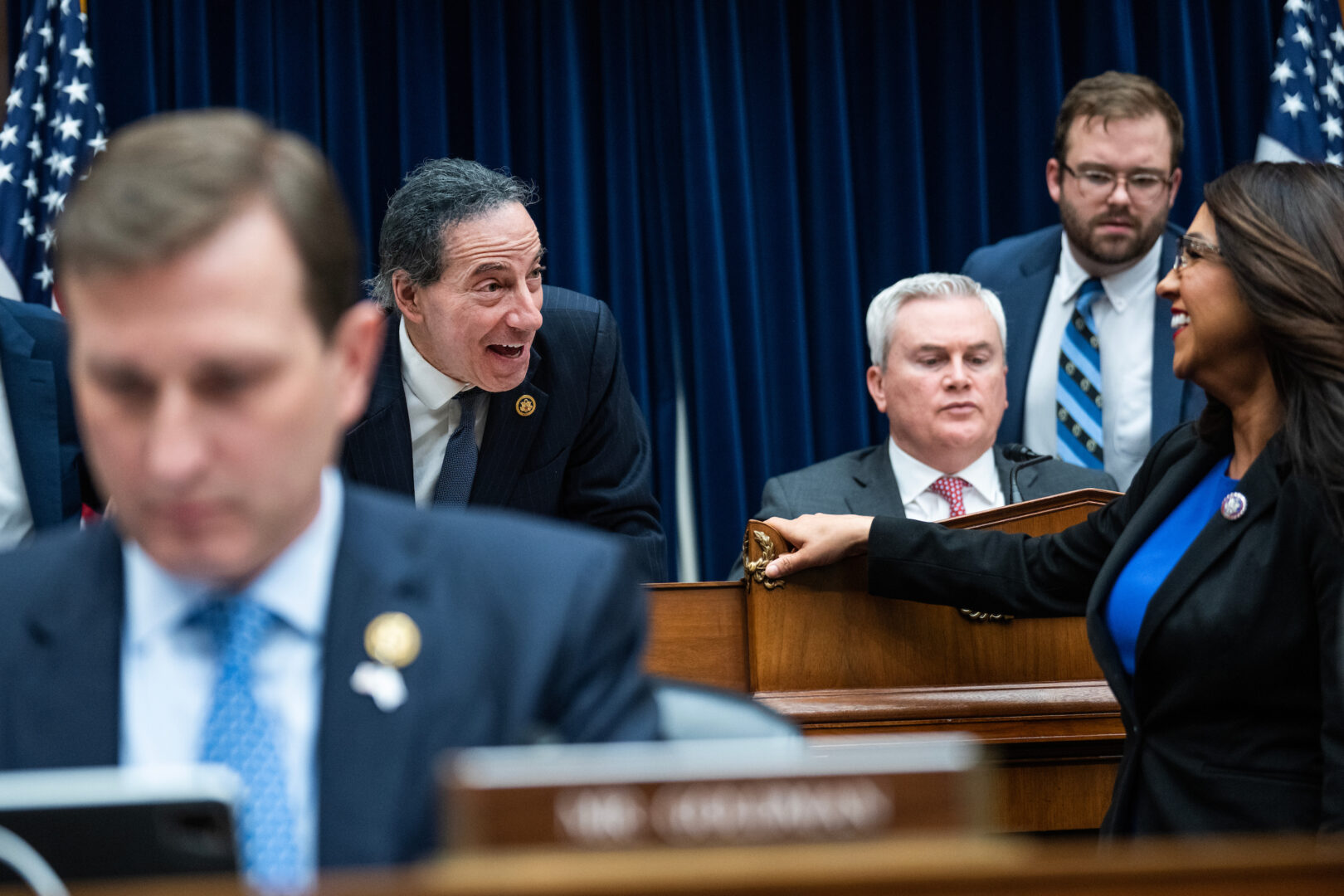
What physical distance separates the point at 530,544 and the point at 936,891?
0.60m

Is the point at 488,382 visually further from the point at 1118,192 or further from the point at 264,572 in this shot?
the point at 264,572

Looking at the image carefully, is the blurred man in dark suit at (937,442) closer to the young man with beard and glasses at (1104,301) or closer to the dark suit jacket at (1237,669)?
the young man with beard and glasses at (1104,301)

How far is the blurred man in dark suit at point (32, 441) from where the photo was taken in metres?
3.00

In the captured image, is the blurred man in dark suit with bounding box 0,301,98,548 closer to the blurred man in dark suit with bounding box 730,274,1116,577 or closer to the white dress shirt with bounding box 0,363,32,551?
the white dress shirt with bounding box 0,363,32,551

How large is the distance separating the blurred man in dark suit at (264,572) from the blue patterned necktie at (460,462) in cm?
180

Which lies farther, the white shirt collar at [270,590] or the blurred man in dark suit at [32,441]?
the blurred man in dark suit at [32,441]

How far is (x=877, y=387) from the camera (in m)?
3.59

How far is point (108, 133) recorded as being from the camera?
4.75m

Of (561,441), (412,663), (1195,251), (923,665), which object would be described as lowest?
(923,665)

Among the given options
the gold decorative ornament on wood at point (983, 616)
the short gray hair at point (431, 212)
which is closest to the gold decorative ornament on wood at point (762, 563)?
the gold decorative ornament on wood at point (983, 616)

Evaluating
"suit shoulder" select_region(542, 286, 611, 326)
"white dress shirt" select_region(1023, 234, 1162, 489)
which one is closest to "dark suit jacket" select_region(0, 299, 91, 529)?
"suit shoulder" select_region(542, 286, 611, 326)

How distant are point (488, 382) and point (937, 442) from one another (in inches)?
43.6

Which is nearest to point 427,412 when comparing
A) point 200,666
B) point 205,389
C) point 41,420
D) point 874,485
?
point 41,420

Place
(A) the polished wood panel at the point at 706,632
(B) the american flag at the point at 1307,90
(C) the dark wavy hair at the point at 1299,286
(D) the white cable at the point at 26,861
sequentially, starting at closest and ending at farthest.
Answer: (D) the white cable at the point at 26,861 < (C) the dark wavy hair at the point at 1299,286 < (A) the polished wood panel at the point at 706,632 < (B) the american flag at the point at 1307,90
